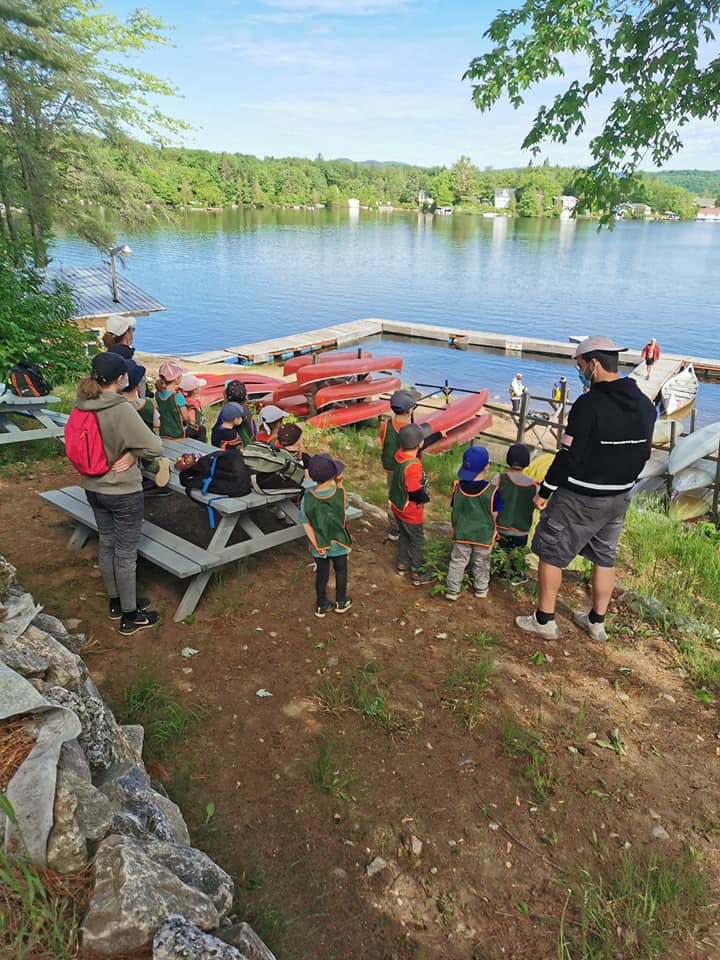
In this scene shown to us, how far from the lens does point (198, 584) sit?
4750 mm

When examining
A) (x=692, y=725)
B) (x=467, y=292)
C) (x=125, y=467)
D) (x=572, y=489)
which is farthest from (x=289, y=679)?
(x=467, y=292)

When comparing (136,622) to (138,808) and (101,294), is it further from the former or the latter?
(101,294)

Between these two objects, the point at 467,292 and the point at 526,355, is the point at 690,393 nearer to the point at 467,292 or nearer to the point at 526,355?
the point at 526,355

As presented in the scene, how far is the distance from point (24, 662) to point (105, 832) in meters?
0.90

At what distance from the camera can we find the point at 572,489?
423 cm

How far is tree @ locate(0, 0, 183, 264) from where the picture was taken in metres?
17.1

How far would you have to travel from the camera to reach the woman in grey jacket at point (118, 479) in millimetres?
3822

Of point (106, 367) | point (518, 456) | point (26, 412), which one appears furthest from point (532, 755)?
point (26, 412)

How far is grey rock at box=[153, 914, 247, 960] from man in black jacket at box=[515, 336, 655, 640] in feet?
10.9

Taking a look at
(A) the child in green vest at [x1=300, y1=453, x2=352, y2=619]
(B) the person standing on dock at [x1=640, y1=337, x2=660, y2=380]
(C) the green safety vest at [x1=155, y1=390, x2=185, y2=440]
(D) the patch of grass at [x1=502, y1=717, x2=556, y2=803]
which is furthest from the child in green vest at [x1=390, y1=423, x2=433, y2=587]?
(B) the person standing on dock at [x1=640, y1=337, x2=660, y2=380]

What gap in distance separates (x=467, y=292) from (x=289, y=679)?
4890 cm

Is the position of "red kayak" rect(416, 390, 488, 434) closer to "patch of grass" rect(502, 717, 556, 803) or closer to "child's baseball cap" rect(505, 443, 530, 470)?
"child's baseball cap" rect(505, 443, 530, 470)

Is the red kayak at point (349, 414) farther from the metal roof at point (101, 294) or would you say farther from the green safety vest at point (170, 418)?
the metal roof at point (101, 294)

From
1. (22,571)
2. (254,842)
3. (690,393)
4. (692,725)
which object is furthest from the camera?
(690,393)
